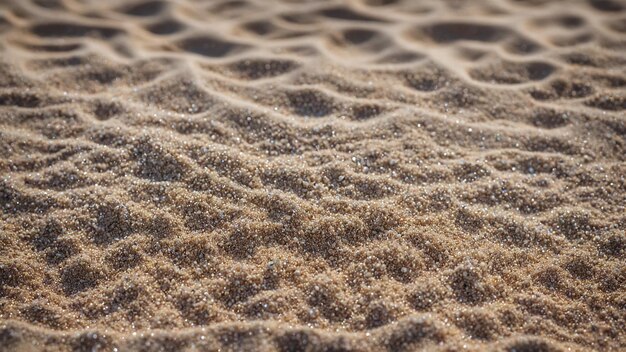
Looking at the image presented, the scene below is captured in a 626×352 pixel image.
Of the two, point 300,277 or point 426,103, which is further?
point 426,103

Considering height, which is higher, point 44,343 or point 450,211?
point 450,211

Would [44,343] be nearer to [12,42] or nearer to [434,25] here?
[12,42]

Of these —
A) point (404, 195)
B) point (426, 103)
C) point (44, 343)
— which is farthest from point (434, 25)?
→ point (44, 343)

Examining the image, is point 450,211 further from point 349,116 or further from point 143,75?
point 143,75

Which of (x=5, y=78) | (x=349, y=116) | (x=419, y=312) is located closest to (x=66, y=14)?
(x=5, y=78)

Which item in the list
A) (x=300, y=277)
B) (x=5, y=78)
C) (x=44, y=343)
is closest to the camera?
(x=44, y=343)

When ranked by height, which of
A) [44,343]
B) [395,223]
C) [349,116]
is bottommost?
[44,343]

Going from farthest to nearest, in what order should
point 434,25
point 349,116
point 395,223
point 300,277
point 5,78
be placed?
point 434,25 → point 5,78 → point 349,116 → point 395,223 → point 300,277
